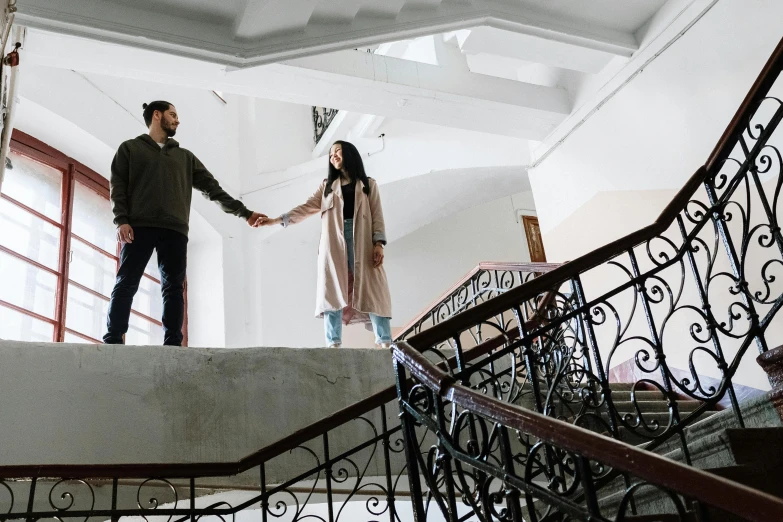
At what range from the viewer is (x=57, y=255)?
288 inches

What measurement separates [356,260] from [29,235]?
3.22m

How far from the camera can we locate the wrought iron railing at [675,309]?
10.7ft

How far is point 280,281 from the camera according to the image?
8930 millimetres

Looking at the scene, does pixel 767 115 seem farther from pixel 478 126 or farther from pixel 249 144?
pixel 249 144

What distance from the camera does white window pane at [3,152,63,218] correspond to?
23.4ft

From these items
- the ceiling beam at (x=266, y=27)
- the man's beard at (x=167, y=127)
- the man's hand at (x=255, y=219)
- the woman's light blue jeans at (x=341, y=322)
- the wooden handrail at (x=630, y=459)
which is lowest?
the wooden handrail at (x=630, y=459)

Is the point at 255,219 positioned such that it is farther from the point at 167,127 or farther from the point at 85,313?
the point at 85,313

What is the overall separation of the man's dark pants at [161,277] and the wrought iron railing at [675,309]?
1.59 meters

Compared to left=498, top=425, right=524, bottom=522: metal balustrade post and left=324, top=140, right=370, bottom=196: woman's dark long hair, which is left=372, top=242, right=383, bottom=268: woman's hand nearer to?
left=324, top=140, right=370, bottom=196: woman's dark long hair

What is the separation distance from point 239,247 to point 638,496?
251 inches

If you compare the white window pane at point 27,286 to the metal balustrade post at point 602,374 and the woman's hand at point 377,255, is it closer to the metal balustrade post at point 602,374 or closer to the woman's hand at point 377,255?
the woman's hand at point 377,255

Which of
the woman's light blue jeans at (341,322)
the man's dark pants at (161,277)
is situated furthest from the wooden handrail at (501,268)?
the man's dark pants at (161,277)

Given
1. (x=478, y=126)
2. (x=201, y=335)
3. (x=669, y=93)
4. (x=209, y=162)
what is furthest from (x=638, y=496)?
(x=209, y=162)

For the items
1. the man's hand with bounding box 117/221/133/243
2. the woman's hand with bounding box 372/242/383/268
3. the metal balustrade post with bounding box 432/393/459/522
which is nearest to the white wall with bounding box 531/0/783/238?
the woman's hand with bounding box 372/242/383/268
